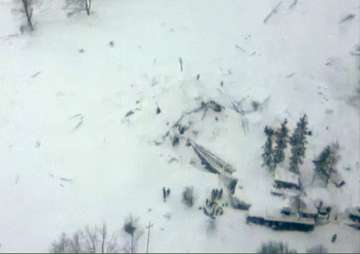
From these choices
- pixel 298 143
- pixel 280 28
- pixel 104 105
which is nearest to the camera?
pixel 298 143

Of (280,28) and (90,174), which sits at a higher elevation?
(280,28)

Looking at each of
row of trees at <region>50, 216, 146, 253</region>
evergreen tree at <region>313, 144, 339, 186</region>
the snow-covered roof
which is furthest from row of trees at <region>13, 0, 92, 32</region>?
evergreen tree at <region>313, 144, 339, 186</region>

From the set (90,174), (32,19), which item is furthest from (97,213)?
(32,19)

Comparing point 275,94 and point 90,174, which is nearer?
point 90,174

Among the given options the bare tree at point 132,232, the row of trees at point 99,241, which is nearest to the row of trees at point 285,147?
the row of trees at point 99,241

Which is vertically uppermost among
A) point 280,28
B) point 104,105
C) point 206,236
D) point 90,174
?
point 280,28

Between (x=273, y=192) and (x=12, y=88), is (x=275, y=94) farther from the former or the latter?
(x=12, y=88)

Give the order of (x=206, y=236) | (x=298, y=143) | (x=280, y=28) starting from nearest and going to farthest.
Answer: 1. (x=206, y=236)
2. (x=298, y=143)
3. (x=280, y=28)
